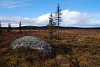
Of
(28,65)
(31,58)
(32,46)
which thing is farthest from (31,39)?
(28,65)

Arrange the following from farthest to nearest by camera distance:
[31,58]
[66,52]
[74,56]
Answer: [66,52] < [74,56] < [31,58]

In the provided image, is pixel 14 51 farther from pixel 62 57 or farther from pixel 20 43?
pixel 62 57

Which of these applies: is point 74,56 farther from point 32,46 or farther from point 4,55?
point 4,55

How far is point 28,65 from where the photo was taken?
39375mm

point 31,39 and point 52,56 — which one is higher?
point 31,39

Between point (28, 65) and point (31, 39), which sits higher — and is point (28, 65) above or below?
below

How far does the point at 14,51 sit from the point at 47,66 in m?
9.73

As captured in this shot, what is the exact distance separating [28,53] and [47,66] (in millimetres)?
6359

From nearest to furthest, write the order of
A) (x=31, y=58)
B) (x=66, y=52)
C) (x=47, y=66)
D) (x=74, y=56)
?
(x=47, y=66)
(x=31, y=58)
(x=74, y=56)
(x=66, y=52)

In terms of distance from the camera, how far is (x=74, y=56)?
4616cm

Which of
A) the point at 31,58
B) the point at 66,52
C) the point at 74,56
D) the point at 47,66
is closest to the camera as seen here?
the point at 47,66

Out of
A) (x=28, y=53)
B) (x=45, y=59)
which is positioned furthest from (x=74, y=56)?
(x=28, y=53)

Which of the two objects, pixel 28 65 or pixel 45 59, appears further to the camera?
pixel 45 59

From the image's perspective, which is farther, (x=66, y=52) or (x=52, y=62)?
(x=66, y=52)
